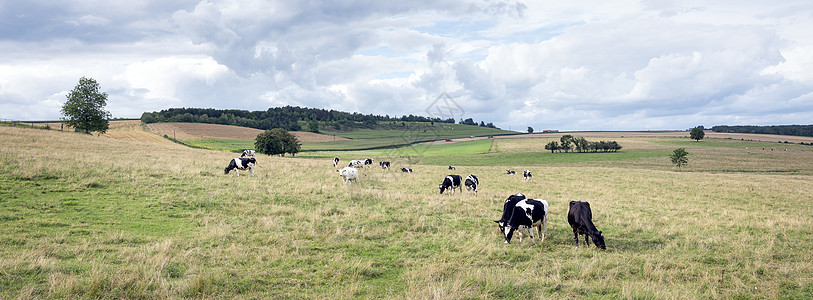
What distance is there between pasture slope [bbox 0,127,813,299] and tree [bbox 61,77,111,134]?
170ft

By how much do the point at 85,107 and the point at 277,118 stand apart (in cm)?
8845

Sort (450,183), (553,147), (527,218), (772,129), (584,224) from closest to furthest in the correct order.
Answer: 1. (584,224)
2. (527,218)
3. (450,183)
4. (553,147)
5. (772,129)

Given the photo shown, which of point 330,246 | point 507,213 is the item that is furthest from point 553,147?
point 330,246

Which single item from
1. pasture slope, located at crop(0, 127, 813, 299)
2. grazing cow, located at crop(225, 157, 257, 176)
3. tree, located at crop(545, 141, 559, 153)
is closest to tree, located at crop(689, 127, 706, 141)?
tree, located at crop(545, 141, 559, 153)

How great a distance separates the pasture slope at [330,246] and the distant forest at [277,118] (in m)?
95.7

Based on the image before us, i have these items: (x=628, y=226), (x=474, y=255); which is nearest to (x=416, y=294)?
(x=474, y=255)

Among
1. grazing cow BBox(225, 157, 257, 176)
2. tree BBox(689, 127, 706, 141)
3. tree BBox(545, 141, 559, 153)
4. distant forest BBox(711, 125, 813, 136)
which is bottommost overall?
tree BBox(545, 141, 559, 153)

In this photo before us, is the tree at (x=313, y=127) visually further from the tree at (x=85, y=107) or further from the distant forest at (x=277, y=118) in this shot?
the tree at (x=85, y=107)

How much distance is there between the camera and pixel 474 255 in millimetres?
9375

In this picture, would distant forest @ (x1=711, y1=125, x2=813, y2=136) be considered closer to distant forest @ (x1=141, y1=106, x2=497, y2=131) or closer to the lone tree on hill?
distant forest @ (x1=141, y1=106, x2=497, y2=131)

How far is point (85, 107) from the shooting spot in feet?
196

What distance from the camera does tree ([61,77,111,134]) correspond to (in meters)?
59.0

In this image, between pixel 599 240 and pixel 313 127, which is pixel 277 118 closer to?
pixel 313 127

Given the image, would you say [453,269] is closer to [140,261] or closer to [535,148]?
[140,261]
